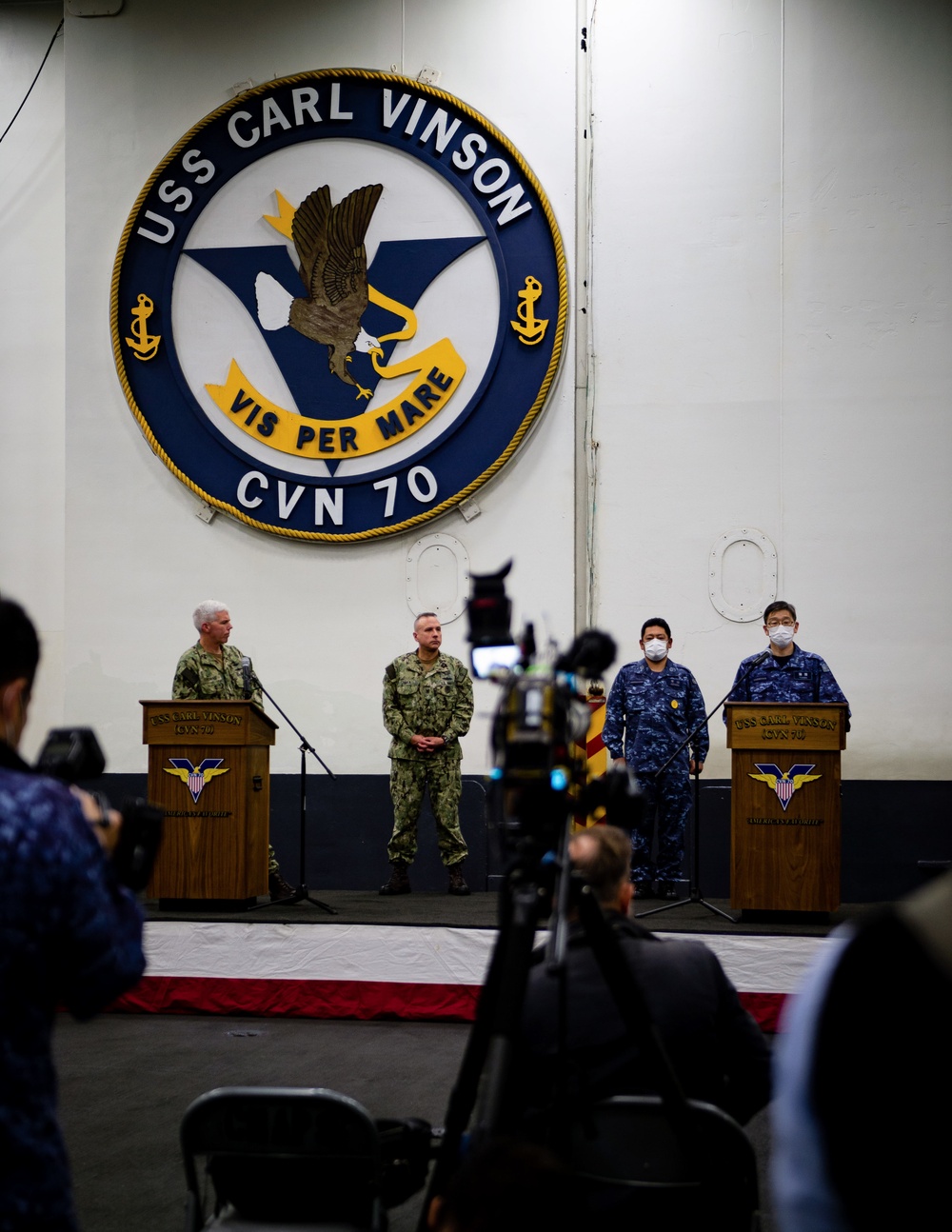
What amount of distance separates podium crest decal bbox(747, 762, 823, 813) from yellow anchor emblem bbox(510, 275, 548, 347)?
10.7ft

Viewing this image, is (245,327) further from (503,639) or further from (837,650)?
(503,639)

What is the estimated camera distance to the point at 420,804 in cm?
706

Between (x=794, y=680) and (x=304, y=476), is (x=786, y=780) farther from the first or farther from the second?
(x=304, y=476)

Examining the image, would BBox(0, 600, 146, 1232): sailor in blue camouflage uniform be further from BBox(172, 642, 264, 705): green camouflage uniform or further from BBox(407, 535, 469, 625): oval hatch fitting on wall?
BBox(407, 535, 469, 625): oval hatch fitting on wall

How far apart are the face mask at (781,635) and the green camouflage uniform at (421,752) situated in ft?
5.44

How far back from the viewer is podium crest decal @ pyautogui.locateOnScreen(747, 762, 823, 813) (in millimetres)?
5574

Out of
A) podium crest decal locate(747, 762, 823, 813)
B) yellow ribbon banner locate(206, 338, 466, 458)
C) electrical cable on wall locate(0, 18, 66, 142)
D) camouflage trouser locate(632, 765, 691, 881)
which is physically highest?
electrical cable on wall locate(0, 18, 66, 142)

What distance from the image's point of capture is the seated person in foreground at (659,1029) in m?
2.11

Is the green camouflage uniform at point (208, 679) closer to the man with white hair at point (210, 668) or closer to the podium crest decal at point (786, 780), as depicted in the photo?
the man with white hair at point (210, 668)

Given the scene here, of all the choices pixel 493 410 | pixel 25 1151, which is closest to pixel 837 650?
pixel 493 410

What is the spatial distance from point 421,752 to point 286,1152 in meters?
4.99

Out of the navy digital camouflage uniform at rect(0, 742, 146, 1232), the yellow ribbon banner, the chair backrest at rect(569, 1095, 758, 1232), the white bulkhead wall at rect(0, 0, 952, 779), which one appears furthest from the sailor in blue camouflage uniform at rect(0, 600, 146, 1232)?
the yellow ribbon banner

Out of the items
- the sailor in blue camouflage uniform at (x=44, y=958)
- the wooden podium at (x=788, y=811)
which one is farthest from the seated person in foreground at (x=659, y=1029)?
the wooden podium at (x=788, y=811)

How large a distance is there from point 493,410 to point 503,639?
5.74 metres
